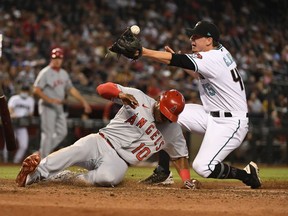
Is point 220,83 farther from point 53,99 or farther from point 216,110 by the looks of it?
point 53,99

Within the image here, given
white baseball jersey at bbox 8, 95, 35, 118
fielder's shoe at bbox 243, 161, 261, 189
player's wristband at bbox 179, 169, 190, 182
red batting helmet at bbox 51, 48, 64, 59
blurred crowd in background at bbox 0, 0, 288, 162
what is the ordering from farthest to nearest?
blurred crowd in background at bbox 0, 0, 288, 162
white baseball jersey at bbox 8, 95, 35, 118
red batting helmet at bbox 51, 48, 64, 59
fielder's shoe at bbox 243, 161, 261, 189
player's wristband at bbox 179, 169, 190, 182

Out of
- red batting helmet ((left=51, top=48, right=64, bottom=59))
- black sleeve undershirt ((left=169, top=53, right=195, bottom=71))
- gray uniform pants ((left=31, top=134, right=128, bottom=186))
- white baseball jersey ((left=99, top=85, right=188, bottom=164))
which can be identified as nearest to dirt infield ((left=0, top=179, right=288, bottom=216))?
gray uniform pants ((left=31, top=134, right=128, bottom=186))

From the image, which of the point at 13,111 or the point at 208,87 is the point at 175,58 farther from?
the point at 13,111

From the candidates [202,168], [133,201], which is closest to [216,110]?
[202,168]

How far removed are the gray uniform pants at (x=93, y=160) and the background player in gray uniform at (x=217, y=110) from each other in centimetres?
90

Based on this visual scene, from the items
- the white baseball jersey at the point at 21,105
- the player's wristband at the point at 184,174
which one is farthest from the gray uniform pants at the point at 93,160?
the white baseball jersey at the point at 21,105

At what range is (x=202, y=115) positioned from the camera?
7902mm

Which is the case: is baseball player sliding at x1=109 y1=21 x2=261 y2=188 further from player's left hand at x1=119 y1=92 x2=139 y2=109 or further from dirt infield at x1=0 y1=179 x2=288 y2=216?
Answer: player's left hand at x1=119 y1=92 x2=139 y2=109

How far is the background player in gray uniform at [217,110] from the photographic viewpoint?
7387 mm

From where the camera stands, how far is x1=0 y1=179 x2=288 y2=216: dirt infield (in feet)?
17.0

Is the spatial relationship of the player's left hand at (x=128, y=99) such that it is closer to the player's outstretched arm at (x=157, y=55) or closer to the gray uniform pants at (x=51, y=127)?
the player's outstretched arm at (x=157, y=55)

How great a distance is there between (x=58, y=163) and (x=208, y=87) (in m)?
1.93

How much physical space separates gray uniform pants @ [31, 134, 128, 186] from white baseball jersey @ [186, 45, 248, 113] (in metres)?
1.28

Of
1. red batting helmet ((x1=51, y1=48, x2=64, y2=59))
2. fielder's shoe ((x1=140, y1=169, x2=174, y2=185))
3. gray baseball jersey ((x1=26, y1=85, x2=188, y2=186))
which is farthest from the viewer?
red batting helmet ((x1=51, y1=48, x2=64, y2=59))
